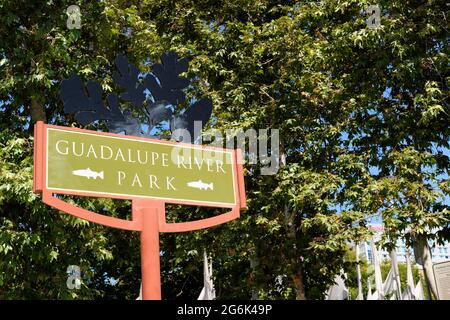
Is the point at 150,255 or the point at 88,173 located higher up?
the point at 88,173

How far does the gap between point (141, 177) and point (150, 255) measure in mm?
771

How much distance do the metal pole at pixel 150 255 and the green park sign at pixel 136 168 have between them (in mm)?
202

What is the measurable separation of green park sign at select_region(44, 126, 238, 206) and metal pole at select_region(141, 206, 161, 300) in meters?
0.20

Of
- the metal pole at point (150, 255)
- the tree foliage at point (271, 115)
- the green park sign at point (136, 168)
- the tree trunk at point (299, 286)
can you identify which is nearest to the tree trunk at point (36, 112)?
the tree foliage at point (271, 115)

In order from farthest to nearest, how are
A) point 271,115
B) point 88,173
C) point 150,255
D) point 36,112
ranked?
point 271,115 → point 36,112 → point 150,255 → point 88,173

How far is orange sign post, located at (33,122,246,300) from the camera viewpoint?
207 inches

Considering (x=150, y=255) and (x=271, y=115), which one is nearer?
(x=150, y=255)

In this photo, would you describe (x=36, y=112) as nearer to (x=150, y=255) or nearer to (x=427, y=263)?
(x=150, y=255)

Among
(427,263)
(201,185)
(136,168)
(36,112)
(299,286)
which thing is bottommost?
(299,286)

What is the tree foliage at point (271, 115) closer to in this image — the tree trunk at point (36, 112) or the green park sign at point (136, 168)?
the tree trunk at point (36, 112)

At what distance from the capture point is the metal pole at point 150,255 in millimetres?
5465

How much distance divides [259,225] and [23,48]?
18.0 ft

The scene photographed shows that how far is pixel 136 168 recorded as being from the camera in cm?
566

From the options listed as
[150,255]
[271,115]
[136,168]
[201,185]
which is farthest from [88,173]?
[271,115]
